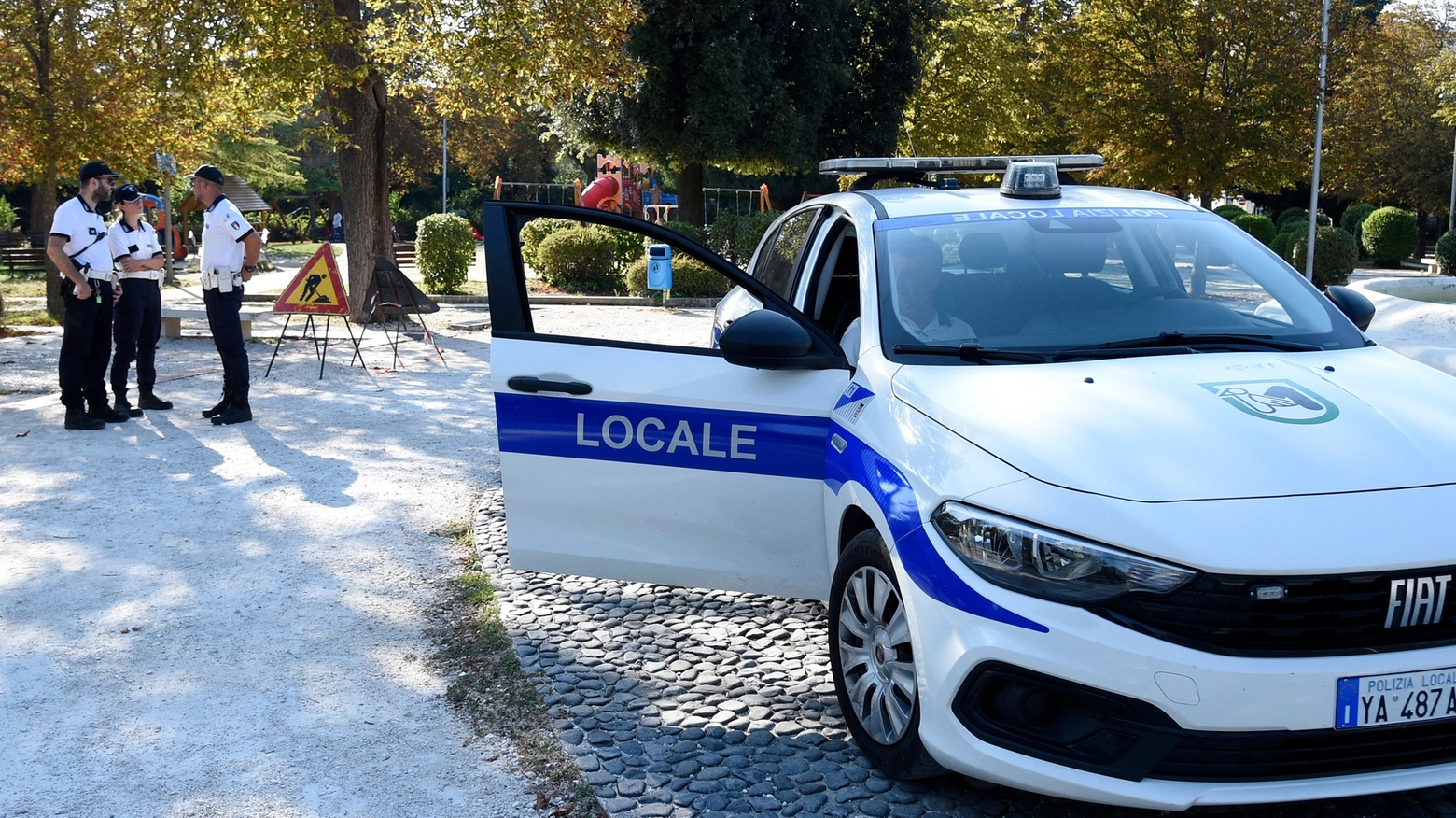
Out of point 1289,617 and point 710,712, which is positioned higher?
point 1289,617

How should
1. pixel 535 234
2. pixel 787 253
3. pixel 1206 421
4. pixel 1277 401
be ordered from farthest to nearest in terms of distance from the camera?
pixel 535 234 < pixel 787 253 < pixel 1277 401 < pixel 1206 421

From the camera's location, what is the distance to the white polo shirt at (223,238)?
9.47 m

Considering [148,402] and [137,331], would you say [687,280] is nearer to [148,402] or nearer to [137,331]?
[148,402]

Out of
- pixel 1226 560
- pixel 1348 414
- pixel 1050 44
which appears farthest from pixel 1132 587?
pixel 1050 44

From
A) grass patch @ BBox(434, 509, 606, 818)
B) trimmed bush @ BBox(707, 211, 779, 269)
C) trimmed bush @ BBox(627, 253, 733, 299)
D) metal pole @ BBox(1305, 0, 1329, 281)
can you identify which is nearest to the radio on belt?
trimmed bush @ BBox(627, 253, 733, 299)

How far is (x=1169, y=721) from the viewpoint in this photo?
303 centimetres

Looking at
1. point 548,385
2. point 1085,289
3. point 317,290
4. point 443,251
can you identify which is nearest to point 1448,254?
point 443,251

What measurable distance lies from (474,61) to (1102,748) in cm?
1424

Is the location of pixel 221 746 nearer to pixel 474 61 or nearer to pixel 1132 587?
pixel 1132 587

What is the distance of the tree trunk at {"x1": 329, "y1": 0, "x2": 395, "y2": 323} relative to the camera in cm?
1678

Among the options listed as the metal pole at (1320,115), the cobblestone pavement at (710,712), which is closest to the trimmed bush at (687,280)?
the metal pole at (1320,115)

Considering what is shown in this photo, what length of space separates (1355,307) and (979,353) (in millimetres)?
1812

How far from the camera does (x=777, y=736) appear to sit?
422cm

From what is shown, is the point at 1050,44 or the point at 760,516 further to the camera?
the point at 1050,44
